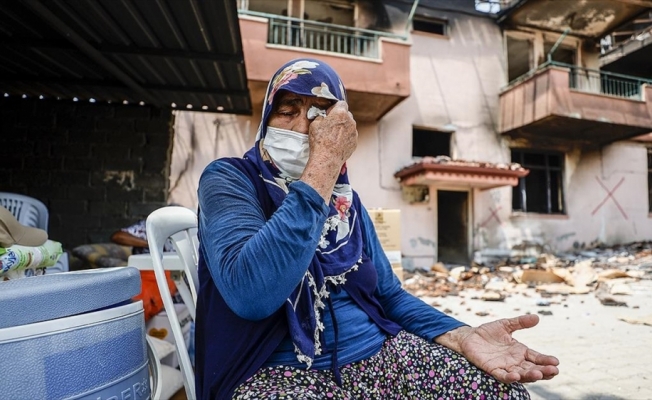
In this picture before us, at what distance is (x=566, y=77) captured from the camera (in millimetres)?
9109

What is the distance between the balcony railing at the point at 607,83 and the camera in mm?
9820

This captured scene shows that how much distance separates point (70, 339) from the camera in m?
0.76

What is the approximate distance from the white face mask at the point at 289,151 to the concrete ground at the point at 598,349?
1725mm

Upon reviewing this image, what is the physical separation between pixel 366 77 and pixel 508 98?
4.38 m

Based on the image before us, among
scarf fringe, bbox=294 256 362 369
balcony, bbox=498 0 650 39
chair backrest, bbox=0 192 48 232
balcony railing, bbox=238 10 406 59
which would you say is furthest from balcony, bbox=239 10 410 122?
scarf fringe, bbox=294 256 362 369

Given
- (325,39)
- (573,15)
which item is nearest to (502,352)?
(325,39)

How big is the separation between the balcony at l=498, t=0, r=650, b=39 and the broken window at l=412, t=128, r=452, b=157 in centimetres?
346

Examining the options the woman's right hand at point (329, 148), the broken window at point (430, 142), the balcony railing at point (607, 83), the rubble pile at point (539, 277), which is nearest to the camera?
the woman's right hand at point (329, 148)

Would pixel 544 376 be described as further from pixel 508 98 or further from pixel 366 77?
pixel 508 98

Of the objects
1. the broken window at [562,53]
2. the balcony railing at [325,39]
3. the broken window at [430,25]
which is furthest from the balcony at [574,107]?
the balcony railing at [325,39]

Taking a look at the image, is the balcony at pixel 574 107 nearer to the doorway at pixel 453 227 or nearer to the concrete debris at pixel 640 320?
the doorway at pixel 453 227

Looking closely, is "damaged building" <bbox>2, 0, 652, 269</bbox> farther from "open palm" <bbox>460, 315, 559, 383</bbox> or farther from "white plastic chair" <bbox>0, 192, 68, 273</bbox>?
"open palm" <bbox>460, 315, 559, 383</bbox>

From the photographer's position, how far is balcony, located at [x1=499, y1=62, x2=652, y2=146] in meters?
9.02

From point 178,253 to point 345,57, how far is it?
709 centimetres
